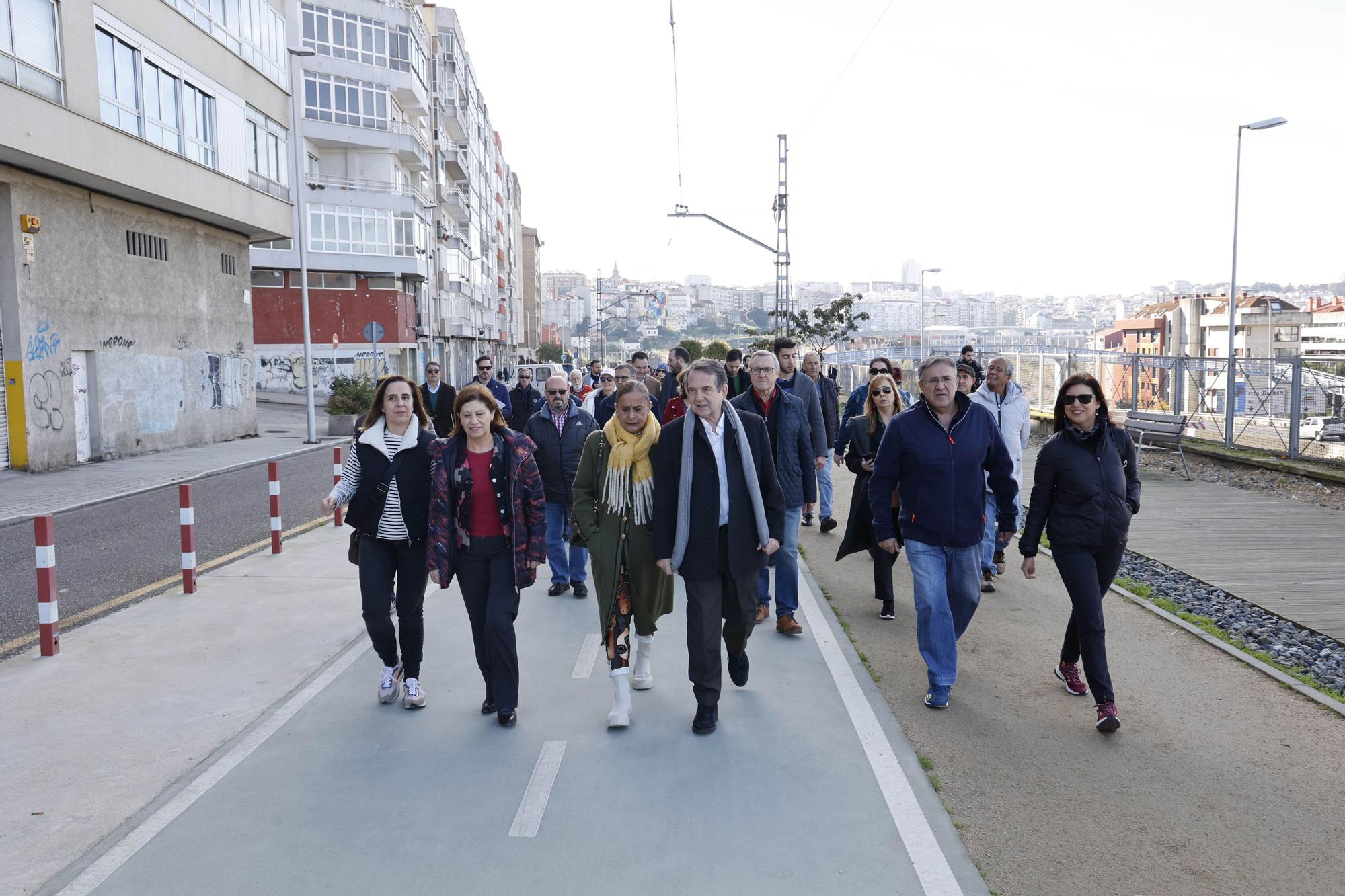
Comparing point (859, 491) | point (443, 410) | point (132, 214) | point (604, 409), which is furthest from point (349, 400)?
point (859, 491)

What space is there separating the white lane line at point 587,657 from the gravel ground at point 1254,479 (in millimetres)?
10607

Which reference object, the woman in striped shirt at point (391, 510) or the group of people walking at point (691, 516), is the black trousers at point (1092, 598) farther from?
the woman in striped shirt at point (391, 510)

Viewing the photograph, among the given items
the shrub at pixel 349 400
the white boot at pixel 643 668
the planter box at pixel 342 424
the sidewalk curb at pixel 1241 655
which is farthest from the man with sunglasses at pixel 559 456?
the planter box at pixel 342 424

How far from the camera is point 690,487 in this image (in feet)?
17.1

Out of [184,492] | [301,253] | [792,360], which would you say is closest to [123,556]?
[184,492]

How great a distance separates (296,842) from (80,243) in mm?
19472

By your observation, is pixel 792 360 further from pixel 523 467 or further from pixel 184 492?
pixel 184 492

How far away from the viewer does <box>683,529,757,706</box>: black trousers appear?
5.19 m

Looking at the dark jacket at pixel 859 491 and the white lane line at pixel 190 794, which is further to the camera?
the dark jacket at pixel 859 491

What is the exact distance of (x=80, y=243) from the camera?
1984 centimetres

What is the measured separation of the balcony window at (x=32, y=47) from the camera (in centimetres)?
1631

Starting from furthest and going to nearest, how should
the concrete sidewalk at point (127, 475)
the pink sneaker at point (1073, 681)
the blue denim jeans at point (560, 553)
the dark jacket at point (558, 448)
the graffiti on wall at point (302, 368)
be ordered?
the graffiti on wall at point (302, 368) < the concrete sidewalk at point (127, 475) < the blue denim jeans at point (560, 553) < the dark jacket at point (558, 448) < the pink sneaker at point (1073, 681)

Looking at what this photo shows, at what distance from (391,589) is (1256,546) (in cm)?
908

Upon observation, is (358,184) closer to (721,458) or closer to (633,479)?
(633,479)
